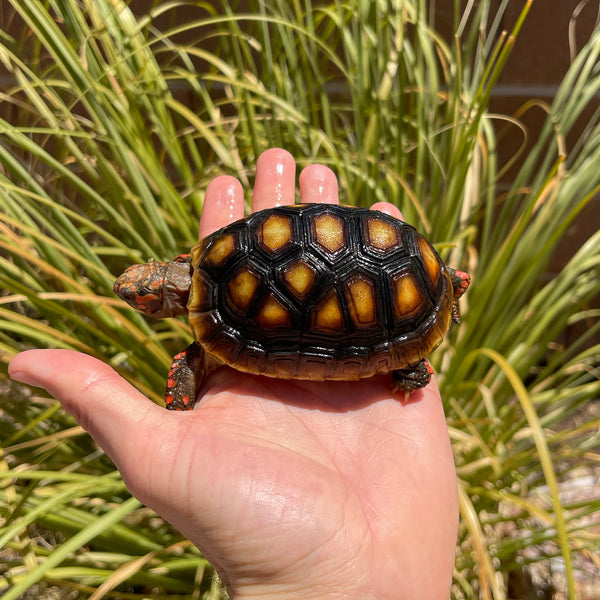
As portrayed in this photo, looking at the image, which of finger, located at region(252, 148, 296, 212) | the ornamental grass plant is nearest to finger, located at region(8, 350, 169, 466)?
the ornamental grass plant

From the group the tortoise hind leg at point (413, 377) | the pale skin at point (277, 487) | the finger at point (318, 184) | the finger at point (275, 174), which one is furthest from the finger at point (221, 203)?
the tortoise hind leg at point (413, 377)

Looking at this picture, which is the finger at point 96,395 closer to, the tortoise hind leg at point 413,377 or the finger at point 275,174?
the tortoise hind leg at point 413,377

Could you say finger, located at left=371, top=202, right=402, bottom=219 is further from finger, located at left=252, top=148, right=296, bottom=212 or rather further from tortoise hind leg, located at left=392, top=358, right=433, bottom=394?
tortoise hind leg, located at left=392, top=358, right=433, bottom=394

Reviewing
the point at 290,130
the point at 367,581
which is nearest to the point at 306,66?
the point at 290,130

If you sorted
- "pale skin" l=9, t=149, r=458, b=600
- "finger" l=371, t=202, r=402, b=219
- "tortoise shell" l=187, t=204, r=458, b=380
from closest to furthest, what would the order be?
1. "pale skin" l=9, t=149, r=458, b=600
2. "tortoise shell" l=187, t=204, r=458, b=380
3. "finger" l=371, t=202, r=402, b=219

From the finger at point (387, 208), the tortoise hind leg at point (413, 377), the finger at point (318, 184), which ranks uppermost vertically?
the finger at point (318, 184)

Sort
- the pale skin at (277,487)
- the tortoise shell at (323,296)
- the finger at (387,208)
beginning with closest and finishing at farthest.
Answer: the pale skin at (277,487) < the tortoise shell at (323,296) < the finger at (387,208)

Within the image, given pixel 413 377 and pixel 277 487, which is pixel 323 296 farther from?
pixel 277 487
